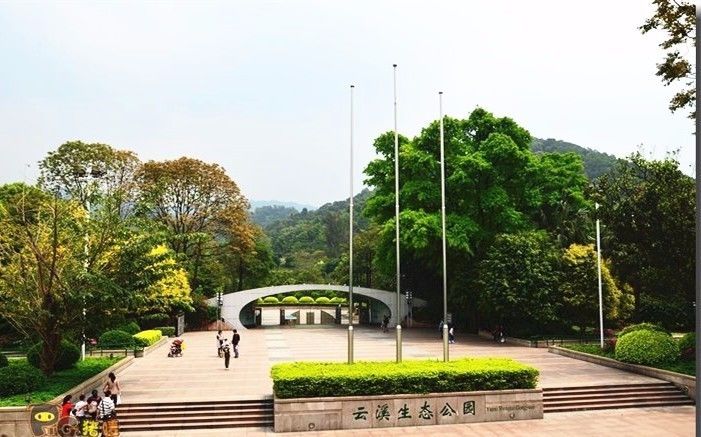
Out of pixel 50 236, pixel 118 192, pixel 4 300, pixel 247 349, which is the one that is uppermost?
pixel 118 192

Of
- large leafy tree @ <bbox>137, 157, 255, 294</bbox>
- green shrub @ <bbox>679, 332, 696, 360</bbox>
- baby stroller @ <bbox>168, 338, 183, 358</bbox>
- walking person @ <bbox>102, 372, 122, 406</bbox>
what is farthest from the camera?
large leafy tree @ <bbox>137, 157, 255, 294</bbox>

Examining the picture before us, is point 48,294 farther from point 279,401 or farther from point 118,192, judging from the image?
point 279,401

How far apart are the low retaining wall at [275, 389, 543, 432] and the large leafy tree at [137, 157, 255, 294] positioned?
31.9 meters

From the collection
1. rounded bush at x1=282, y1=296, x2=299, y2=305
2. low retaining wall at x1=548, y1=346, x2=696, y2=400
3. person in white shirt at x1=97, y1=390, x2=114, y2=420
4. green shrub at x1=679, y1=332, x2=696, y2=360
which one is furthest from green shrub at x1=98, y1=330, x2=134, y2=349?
rounded bush at x1=282, y1=296, x2=299, y2=305

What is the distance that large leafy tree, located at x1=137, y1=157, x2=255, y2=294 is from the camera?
166ft

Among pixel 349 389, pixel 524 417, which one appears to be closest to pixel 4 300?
pixel 349 389

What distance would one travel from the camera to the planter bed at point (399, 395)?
19.6 meters

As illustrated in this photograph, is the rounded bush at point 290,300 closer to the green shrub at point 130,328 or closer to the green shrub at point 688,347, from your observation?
the green shrub at point 130,328

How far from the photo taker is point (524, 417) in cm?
2078

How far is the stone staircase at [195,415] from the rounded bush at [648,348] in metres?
15.0

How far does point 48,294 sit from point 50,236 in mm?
2637

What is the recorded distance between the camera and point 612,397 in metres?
22.7

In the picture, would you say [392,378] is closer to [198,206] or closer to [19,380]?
[19,380]

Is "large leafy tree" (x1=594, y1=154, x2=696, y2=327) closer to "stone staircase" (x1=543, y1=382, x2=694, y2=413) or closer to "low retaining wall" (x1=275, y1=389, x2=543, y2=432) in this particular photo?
"stone staircase" (x1=543, y1=382, x2=694, y2=413)
